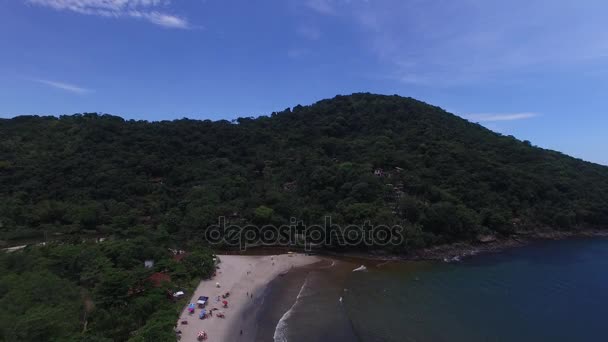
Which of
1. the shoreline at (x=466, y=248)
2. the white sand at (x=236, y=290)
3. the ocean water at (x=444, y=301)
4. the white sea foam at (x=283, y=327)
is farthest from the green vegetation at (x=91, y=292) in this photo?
the shoreline at (x=466, y=248)

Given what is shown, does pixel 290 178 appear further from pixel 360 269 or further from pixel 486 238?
pixel 486 238

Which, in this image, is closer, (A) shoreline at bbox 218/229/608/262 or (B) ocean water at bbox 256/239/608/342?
(B) ocean water at bbox 256/239/608/342

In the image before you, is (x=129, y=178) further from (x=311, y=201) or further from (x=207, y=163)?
(x=311, y=201)

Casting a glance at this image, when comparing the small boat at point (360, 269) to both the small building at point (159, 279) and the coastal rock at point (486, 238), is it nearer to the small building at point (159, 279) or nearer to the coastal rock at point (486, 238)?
the small building at point (159, 279)

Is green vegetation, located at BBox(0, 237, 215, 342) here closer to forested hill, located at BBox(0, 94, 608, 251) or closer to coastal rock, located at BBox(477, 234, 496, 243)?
forested hill, located at BBox(0, 94, 608, 251)

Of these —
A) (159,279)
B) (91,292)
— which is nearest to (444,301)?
(159,279)

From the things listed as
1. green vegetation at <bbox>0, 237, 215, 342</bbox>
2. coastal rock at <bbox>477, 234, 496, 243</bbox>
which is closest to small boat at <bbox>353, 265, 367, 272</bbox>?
green vegetation at <bbox>0, 237, 215, 342</bbox>

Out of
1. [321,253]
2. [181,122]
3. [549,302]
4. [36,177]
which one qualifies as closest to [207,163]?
[181,122]

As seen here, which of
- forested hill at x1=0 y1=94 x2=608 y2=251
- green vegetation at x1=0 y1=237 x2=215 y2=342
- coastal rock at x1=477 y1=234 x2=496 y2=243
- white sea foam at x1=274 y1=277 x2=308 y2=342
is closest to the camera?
green vegetation at x1=0 y1=237 x2=215 y2=342
